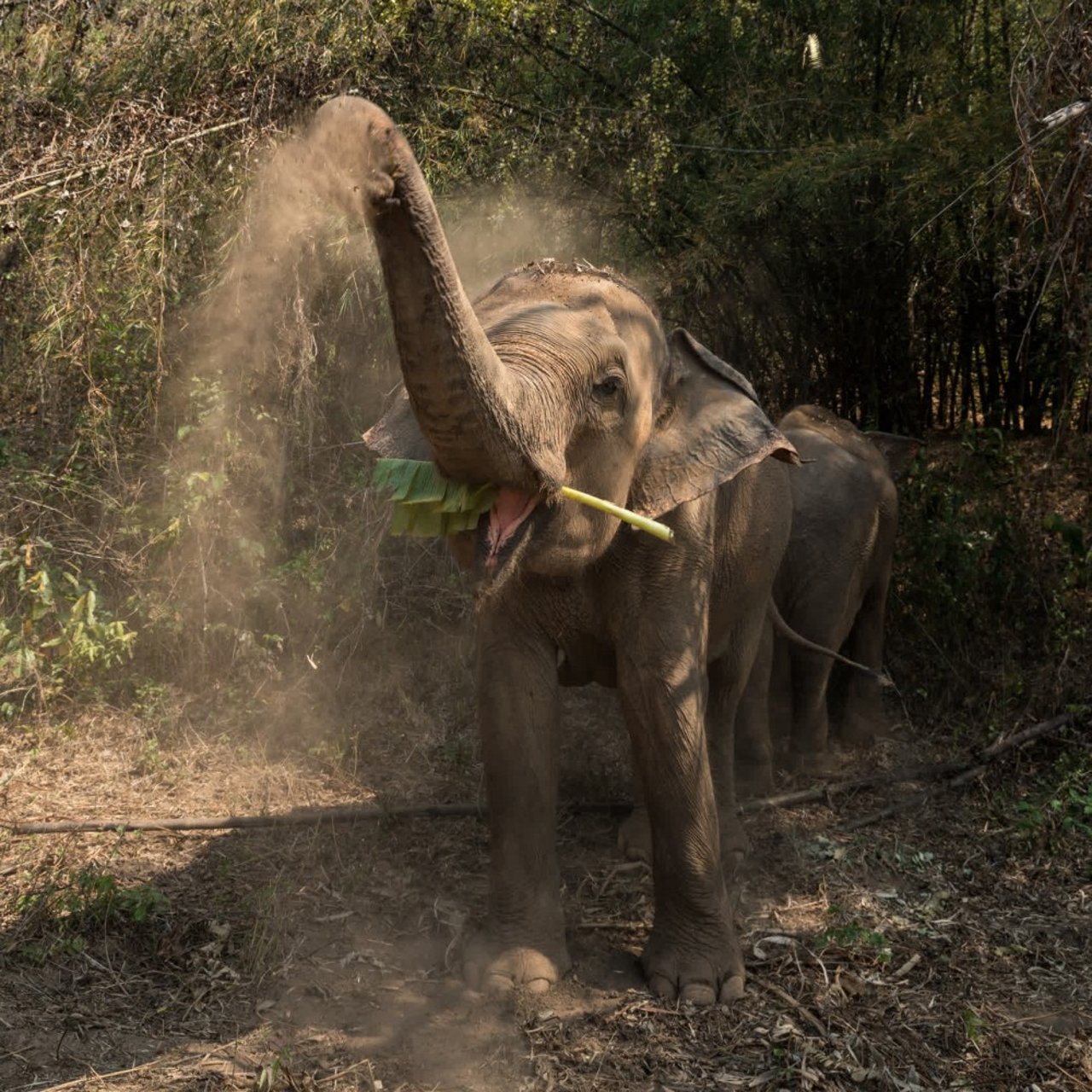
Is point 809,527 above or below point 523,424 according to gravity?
below

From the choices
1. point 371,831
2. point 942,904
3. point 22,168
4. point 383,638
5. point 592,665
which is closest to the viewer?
point 592,665

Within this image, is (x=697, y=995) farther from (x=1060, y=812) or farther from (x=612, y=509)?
(x=1060, y=812)

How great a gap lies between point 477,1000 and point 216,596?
288 cm

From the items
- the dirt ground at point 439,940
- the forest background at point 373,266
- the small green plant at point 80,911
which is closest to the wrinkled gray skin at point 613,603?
the dirt ground at point 439,940

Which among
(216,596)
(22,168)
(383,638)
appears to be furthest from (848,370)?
(22,168)

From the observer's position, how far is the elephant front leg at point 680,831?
14.9ft

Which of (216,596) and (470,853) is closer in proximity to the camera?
(470,853)

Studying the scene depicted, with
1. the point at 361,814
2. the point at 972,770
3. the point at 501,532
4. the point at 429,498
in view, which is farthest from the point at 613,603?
the point at 972,770

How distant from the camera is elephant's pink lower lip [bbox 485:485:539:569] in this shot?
3.73 m

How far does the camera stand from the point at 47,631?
257 inches

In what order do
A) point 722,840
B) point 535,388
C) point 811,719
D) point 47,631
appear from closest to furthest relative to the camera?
1. point 535,388
2. point 722,840
3. point 47,631
4. point 811,719

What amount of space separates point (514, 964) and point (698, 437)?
1.64 m

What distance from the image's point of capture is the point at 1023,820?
19.2ft

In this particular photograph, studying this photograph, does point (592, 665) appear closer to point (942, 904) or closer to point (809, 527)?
point (942, 904)
